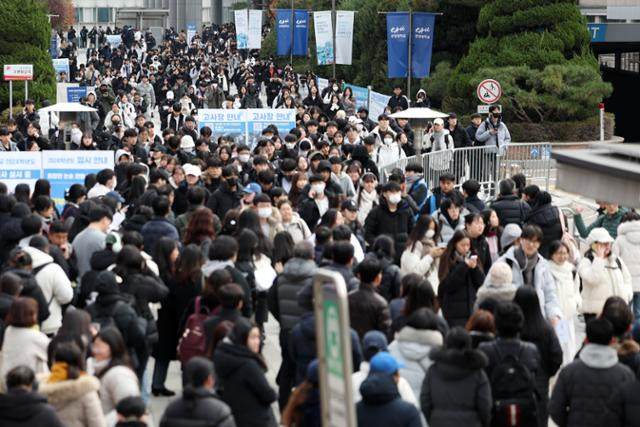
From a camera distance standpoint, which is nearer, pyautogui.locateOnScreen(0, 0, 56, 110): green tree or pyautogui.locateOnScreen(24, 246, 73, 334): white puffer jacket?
pyautogui.locateOnScreen(24, 246, 73, 334): white puffer jacket

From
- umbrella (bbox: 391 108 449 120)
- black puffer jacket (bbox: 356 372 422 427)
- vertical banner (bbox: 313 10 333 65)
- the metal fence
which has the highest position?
vertical banner (bbox: 313 10 333 65)

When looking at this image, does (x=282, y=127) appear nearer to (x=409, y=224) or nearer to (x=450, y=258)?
(x=409, y=224)

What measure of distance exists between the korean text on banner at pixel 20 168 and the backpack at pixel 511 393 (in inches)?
411

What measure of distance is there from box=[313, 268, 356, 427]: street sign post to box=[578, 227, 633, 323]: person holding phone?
7.47 meters

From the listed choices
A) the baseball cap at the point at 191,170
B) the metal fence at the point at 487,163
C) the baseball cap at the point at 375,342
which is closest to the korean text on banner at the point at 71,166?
the baseball cap at the point at 191,170

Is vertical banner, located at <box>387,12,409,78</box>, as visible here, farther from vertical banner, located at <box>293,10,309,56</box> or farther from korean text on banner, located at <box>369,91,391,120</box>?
vertical banner, located at <box>293,10,309,56</box>

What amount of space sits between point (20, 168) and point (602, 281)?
8.40 m

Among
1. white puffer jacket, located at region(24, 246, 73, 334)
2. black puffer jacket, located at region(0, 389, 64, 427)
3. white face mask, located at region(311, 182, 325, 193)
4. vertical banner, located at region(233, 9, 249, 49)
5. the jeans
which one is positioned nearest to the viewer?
black puffer jacket, located at region(0, 389, 64, 427)

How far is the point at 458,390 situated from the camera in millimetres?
9023

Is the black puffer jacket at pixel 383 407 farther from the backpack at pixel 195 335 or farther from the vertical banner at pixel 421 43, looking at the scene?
the vertical banner at pixel 421 43

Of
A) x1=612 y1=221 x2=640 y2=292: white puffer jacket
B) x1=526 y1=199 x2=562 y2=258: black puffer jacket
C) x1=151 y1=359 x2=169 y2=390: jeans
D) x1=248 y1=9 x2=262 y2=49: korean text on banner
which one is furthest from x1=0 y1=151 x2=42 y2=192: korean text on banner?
x1=248 y1=9 x2=262 y2=49: korean text on banner

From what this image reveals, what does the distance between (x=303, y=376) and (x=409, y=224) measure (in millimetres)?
5539

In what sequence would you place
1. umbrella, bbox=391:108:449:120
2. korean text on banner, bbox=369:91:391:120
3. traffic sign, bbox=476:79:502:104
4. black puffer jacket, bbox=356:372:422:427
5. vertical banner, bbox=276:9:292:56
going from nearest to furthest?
black puffer jacket, bbox=356:372:422:427 → umbrella, bbox=391:108:449:120 → traffic sign, bbox=476:79:502:104 → korean text on banner, bbox=369:91:391:120 → vertical banner, bbox=276:9:292:56

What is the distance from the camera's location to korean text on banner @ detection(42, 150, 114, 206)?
63.0ft
